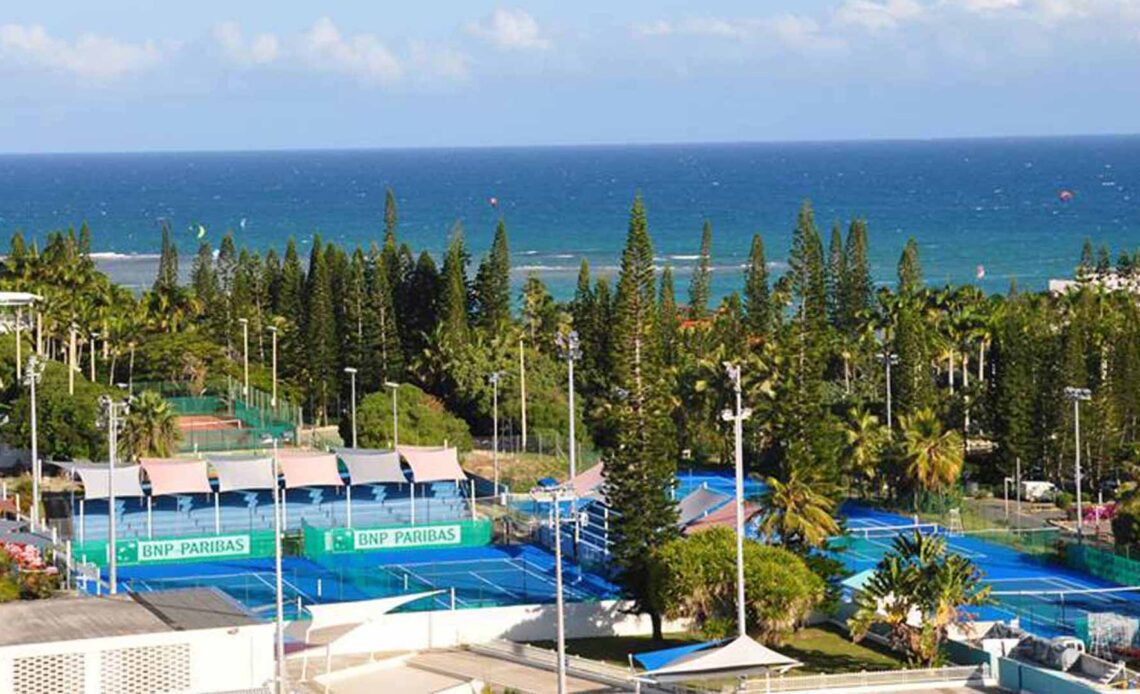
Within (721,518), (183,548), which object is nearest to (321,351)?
(183,548)

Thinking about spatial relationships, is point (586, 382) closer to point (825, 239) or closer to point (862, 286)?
point (862, 286)

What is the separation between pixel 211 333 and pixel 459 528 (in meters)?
27.7

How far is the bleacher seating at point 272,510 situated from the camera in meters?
57.7

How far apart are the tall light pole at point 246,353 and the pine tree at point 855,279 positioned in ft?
74.3

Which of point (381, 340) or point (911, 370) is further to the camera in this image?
point (381, 340)

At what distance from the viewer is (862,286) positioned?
281ft

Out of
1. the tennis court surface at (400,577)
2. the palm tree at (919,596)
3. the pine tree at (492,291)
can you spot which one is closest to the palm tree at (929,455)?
the tennis court surface at (400,577)

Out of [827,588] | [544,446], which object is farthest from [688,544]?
[544,446]

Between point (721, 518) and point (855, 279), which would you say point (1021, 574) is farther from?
point (855, 279)

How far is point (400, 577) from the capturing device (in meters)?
51.4

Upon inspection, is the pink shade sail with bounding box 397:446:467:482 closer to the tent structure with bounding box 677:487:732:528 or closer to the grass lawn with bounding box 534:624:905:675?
the tent structure with bounding box 677:487:732:528

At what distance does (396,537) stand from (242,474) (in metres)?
5.08

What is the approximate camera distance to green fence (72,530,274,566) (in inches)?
2087

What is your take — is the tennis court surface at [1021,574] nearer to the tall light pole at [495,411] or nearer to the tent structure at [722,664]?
the tent structure at [722,664]
